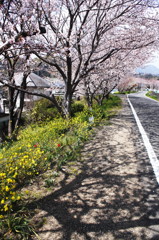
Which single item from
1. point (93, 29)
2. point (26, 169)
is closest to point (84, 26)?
point (93, 29)

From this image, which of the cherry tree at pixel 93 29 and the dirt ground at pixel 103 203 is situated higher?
the cherry tree at pixel 93 29

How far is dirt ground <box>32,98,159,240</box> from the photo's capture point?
7.87 feet

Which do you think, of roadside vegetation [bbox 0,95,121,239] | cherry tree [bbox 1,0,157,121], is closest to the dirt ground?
roadside vegetation [bbox 0,95,121,239]

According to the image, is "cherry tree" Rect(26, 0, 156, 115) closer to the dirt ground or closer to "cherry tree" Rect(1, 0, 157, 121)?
"cherry tree" Rect(1, 0, 157, 121)

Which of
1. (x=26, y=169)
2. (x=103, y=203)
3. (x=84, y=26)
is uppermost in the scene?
(x=84, y=26)

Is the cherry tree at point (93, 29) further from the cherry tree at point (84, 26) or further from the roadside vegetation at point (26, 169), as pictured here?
the roadside vegetation at point (26, 169)

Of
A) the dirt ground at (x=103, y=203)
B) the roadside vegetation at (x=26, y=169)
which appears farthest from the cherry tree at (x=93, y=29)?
the dirt ground at (x=103, y=203)

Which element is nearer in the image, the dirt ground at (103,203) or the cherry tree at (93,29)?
the dirt ground at (103,203)

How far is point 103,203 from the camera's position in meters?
2.96

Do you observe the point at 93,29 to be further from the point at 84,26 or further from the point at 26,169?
the point at 26,169

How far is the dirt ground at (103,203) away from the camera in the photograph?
2398mm

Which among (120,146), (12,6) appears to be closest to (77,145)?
(120,146)

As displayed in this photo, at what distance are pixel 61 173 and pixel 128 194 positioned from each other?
1.52m

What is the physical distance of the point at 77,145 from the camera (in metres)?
5.57
